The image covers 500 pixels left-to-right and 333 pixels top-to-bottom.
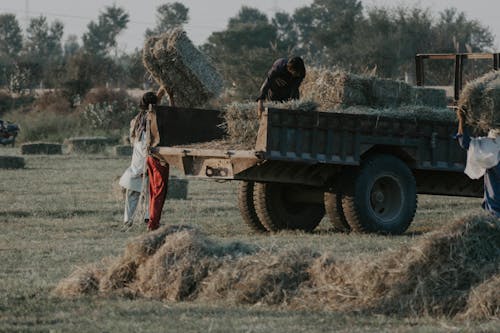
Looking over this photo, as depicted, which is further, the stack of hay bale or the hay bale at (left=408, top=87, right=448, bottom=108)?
the hay bale at (left=408, top=87, right=448, bottom=108)

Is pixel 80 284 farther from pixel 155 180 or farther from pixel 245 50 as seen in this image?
pixel 245 50

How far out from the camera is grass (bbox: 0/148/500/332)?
930 cm

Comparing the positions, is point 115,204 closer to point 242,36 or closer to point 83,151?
point 83,151

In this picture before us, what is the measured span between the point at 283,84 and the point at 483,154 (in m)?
4.14

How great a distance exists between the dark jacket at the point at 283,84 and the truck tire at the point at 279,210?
4.01ft

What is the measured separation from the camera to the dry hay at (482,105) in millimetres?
13766

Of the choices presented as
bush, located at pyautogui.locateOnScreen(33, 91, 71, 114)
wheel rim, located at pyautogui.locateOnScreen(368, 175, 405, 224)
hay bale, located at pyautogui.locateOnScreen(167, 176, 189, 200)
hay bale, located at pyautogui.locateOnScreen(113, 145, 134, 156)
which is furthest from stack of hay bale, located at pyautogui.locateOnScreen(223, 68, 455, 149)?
bush, located at pyautogui.locateOnScreen(33, 91, 71, 114)

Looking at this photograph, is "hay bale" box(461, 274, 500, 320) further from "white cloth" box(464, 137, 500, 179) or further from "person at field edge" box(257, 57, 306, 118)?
"person at field edge" box(257, 57, 306, 118)

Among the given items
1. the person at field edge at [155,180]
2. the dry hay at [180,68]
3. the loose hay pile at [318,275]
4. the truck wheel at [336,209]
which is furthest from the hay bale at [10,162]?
the loose hay pile at [318,275]

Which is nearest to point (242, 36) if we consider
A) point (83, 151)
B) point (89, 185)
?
point (83, 151)

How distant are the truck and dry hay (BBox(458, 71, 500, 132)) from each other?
7.35 feet

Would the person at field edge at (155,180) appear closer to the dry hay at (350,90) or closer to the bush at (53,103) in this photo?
the dry hay at (350,90)

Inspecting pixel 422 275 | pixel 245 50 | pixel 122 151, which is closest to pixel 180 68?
pixel 422 275

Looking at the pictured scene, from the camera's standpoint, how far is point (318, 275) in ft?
33.4
